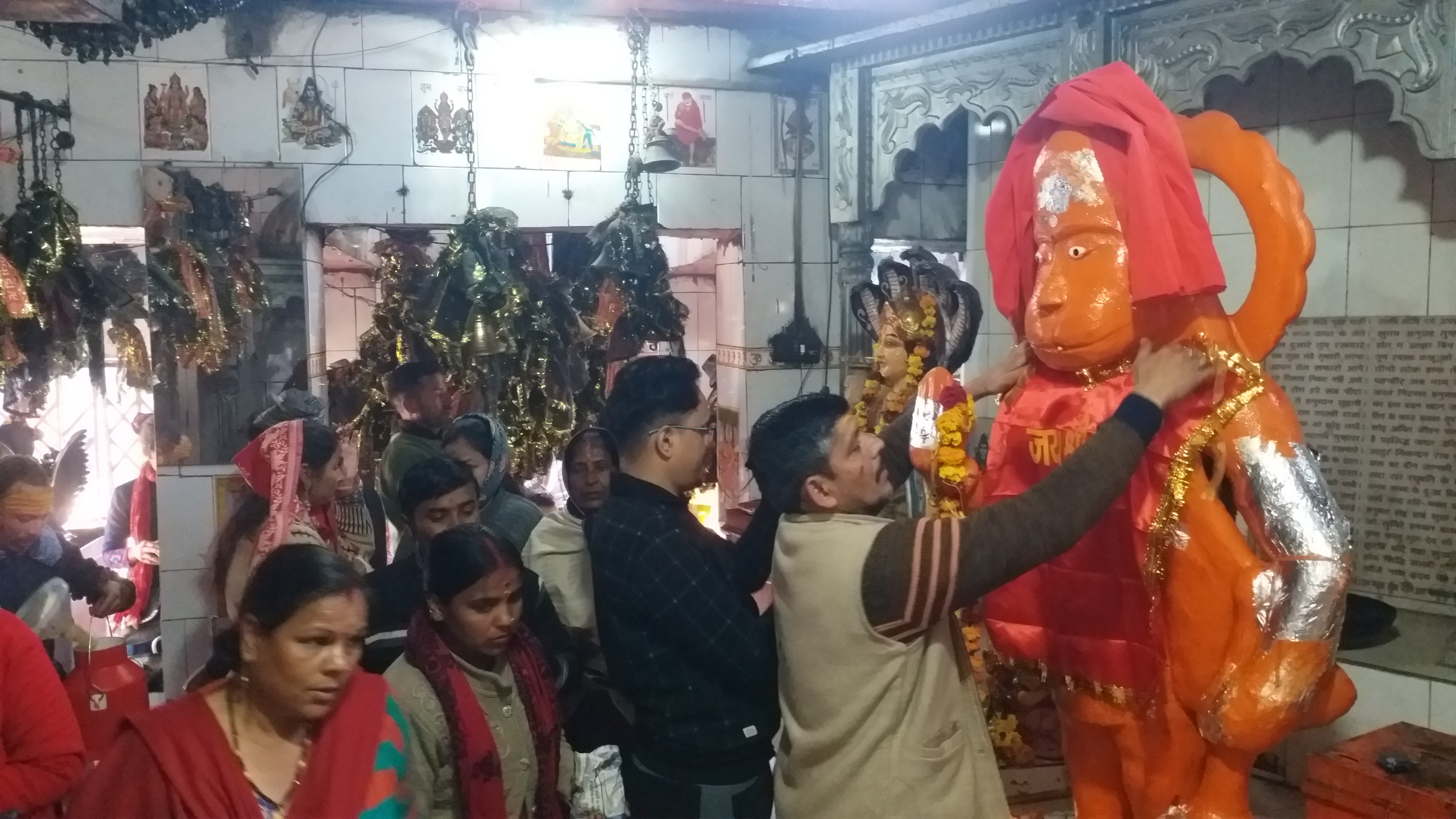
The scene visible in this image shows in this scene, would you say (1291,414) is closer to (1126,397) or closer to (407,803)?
(1126,397)

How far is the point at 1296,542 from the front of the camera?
1763 mm

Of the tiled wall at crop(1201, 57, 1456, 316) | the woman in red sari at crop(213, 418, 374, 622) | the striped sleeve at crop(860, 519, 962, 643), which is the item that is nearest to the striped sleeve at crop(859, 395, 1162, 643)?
the striped sleeve at crop(860, 519, 962, 643)

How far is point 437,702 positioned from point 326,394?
9.40ft

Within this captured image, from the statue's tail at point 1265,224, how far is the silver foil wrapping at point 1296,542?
0.79 feet

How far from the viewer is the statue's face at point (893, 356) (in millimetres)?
3424

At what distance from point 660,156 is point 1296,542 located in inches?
119

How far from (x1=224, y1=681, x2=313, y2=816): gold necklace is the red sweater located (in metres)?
0.61

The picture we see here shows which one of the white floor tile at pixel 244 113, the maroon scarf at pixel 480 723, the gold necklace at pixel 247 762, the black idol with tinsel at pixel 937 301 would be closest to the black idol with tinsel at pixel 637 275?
the black idol with tinsel at pixel 937 301

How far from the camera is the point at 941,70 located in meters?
3.92

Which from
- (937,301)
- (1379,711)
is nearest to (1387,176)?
(937,301)

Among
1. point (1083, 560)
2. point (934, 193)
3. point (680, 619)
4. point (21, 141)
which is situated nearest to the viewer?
point (680, 619)

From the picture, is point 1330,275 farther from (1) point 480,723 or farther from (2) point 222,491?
(2) point 222,491

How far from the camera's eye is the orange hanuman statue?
178cm

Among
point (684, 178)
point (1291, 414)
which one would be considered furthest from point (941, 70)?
point (1291, 414)
